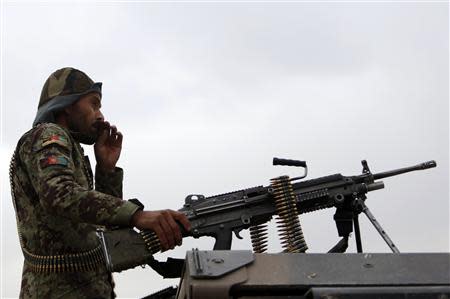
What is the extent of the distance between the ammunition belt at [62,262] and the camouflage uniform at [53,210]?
10 mm

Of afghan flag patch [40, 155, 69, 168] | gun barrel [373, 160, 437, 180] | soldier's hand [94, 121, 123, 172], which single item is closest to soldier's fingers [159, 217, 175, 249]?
afghan flag patch [40, 155, 69, 168]

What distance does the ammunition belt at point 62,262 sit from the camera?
3439 mm

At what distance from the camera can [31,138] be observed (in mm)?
3461

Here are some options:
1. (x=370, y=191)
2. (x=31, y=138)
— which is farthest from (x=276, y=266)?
(x=370, y=191)

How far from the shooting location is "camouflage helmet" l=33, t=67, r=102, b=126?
3959 millimetres

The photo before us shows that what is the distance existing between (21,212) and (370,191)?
20.7 ft

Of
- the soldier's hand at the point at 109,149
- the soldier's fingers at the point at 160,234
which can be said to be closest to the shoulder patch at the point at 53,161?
the soldier's fingers at the point at 160,234

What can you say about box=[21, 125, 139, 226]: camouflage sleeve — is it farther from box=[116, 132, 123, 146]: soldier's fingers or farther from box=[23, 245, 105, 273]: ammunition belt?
box=[116, 132, 123, 146]: soldier's fingers

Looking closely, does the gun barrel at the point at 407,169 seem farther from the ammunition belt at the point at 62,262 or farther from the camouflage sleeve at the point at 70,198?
the camouflage sleeve at the point at 70,198

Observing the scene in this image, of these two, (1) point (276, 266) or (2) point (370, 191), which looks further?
(2) point (370, 191)

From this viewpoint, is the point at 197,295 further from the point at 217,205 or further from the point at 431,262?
the point at 217,205

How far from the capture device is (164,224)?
2971mm

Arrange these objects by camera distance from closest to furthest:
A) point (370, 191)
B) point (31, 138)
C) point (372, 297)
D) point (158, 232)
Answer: point (372, 297), point (158, 232), point (31, 138), point (370, 191)

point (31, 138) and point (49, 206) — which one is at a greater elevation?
point (31, 138)
